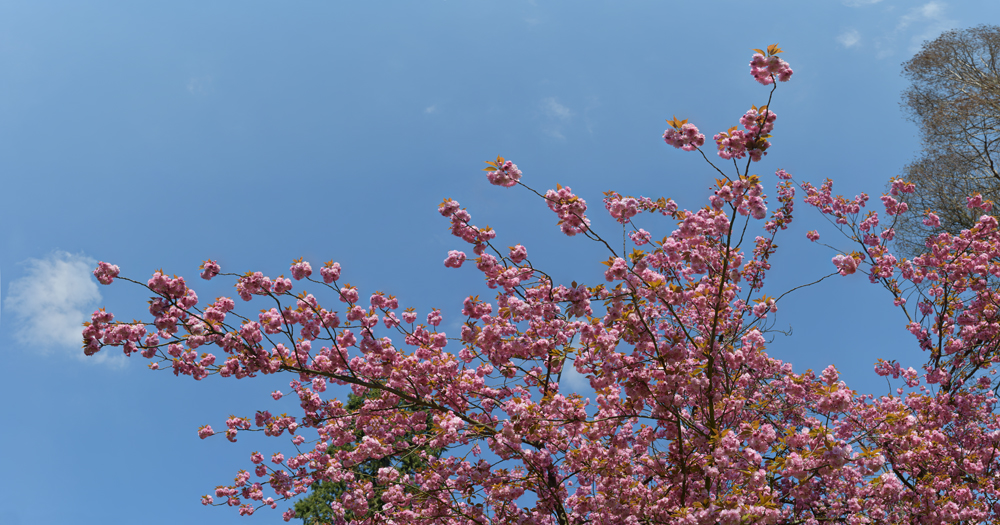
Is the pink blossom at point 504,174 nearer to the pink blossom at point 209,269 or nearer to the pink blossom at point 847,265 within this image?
the pink blossom at point 209,269

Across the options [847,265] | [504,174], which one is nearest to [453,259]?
[504,174]

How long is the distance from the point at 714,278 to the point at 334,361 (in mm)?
4913

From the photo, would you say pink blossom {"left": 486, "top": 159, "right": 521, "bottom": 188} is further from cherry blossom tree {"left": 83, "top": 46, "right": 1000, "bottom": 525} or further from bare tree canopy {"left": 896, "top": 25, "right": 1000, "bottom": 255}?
bare tree canopy {"left": 896, "top": 25, "right": 1000, "bottom": 255}

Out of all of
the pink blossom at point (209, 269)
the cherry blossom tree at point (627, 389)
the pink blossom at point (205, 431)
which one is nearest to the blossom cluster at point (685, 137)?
the cherry blossom tree at point (627, 389)

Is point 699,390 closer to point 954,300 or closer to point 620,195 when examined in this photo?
point 620,195

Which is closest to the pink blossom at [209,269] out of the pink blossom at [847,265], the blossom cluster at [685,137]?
the blossom cluster at [685,137]

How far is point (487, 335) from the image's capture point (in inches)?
237

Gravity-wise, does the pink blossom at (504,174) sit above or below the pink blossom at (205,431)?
above

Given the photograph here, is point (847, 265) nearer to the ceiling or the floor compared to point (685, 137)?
nearer to the floor

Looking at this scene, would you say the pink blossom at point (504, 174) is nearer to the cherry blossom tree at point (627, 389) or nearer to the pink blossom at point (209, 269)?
the cherry blossom tree at point (627, 389)

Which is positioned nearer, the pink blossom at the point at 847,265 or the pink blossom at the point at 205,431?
the pink blossom at the point at 847,265

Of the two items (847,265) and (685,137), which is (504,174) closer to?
(685,137)

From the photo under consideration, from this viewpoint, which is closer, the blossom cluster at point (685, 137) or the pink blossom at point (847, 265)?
the blossom cluster at point (685, 137)

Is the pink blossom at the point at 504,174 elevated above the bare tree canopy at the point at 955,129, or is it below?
below
